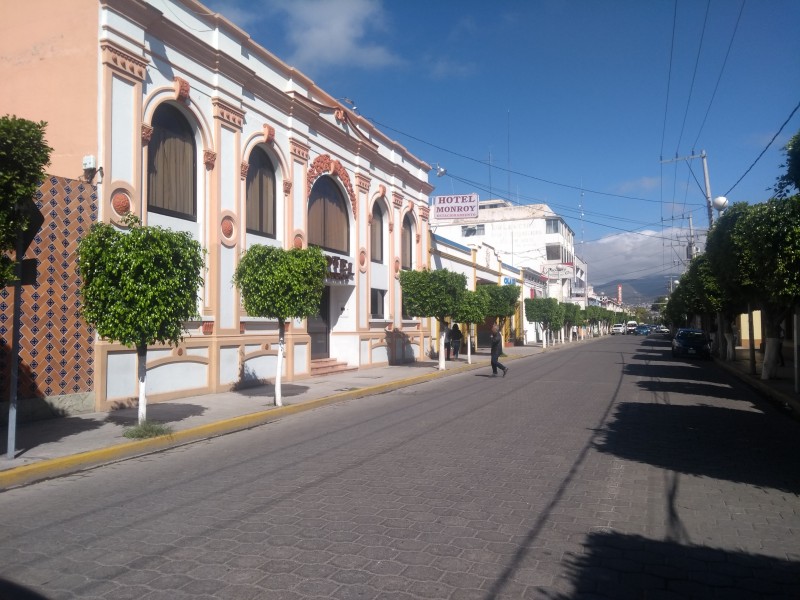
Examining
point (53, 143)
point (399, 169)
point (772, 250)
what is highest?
point (399, 169)

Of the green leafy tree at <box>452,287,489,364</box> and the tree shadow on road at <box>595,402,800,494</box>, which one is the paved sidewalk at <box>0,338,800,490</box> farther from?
the green leafy tree at <box>452,287,489,364</box>

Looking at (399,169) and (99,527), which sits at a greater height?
(399,169)

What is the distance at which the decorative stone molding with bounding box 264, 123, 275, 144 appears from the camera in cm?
1780

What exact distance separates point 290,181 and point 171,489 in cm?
1291

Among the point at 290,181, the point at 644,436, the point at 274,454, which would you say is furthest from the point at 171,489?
the point at 290,181

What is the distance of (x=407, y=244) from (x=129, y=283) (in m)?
19.8

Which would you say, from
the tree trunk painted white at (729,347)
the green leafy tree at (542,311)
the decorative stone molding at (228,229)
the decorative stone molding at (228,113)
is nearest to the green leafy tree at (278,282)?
the decorative stone molding at (228,229)

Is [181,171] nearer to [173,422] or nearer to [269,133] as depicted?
[269,133]

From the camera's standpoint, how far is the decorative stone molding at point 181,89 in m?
14.6

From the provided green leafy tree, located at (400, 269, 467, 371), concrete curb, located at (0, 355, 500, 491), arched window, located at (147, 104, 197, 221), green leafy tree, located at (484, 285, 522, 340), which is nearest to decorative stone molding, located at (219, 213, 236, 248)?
arched window, located at (147, 104, 197, 221)

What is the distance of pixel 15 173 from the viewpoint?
7.66m

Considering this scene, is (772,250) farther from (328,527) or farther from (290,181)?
(290,181)

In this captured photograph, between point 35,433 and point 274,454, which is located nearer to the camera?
point 274,454

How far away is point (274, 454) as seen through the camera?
9078 millimetres
